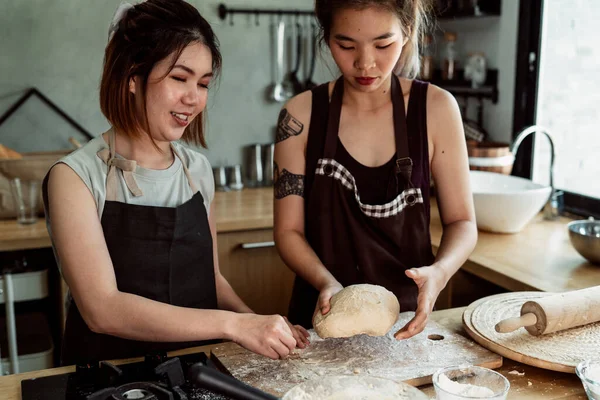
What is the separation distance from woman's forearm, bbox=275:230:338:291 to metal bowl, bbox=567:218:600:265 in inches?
36.7

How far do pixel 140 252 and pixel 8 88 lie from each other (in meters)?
1.78

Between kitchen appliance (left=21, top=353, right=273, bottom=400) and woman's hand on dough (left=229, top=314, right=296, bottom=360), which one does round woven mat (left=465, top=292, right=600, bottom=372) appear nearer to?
woman's hand on dough (left=229, top=314, right=296, bottom=360)

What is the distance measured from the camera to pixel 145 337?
1255mm

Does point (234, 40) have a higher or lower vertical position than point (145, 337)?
higher

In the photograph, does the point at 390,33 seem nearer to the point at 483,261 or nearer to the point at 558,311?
the point at 558,311

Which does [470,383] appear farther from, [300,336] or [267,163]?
[267,163]

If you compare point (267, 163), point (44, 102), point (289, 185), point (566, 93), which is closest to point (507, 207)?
point (566, 93)

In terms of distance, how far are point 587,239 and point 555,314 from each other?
837mm

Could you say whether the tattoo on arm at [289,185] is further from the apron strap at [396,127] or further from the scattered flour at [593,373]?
the scattered flour at [593,373]

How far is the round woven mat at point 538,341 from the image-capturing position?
117 cm

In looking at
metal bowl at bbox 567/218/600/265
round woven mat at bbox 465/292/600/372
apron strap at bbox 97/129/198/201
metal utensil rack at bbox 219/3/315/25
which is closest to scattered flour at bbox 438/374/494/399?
round woven mat at bbox 465/292/600/372

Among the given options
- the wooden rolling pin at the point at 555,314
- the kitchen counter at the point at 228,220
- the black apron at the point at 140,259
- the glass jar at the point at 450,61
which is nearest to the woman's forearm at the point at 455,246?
the wooden rolling pin at the point at 555,314

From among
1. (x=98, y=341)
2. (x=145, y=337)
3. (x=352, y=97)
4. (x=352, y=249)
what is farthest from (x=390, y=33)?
(x=98, y=341)

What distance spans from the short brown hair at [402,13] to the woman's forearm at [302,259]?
1.60 ft
